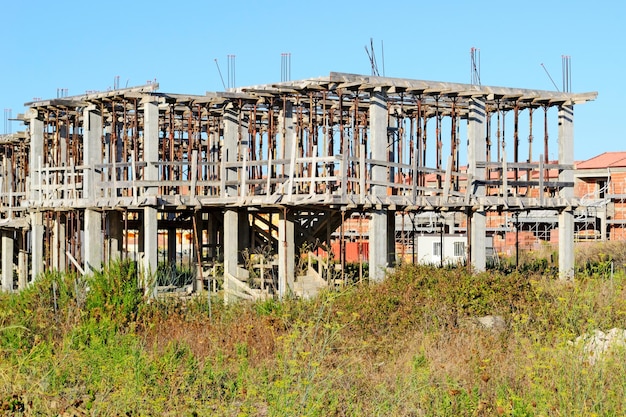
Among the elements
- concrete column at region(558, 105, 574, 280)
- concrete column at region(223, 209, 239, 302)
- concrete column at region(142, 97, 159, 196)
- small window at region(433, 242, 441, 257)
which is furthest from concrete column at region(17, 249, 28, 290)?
small window at region(433, 242, 441, 257)

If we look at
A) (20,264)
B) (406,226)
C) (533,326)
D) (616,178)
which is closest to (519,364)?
(533,326)

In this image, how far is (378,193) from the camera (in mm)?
24109

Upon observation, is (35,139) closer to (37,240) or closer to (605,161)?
(37,240)

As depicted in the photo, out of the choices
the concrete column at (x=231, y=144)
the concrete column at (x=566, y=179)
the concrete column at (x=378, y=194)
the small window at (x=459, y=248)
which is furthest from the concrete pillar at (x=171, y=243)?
the small window at (x=459, y=248)

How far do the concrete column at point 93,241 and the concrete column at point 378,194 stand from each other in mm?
7917

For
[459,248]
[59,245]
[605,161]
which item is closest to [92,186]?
[59,245]

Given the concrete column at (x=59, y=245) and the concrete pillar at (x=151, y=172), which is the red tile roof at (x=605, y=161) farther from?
the concrete pillar at (x=151, y=172)

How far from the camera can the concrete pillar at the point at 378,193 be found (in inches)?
930

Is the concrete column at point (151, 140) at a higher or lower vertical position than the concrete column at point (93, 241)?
higher

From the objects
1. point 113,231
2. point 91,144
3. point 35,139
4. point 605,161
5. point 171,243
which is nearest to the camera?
point 91,144

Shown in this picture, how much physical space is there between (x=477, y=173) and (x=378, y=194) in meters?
3.64

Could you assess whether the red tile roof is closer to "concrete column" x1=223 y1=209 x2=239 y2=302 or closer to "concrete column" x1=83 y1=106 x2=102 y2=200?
"concrete column" x1=223 y1=209 x2=239 y2=302

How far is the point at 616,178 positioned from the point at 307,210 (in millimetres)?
36251

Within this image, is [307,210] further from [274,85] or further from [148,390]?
[148,390]
